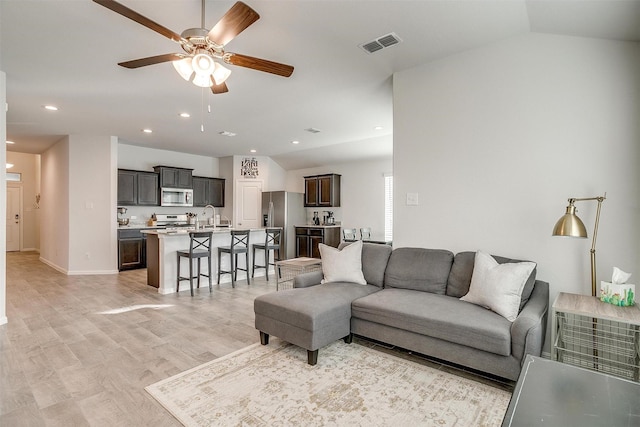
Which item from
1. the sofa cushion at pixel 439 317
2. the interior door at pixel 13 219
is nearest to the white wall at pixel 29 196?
the interior door at pixel 13 219

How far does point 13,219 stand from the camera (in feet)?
31.5

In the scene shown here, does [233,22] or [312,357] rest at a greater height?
[233,22]

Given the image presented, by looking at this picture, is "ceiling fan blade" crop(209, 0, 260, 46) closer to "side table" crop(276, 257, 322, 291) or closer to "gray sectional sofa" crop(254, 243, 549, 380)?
"gray sectional sofa" crop(254, 243, 549, 380)

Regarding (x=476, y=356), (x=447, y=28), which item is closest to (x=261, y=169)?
(x=447, y=28)

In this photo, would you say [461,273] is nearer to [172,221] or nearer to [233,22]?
[233,22]

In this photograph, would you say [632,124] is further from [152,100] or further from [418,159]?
[152,100]

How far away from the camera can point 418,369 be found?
8.45 feet

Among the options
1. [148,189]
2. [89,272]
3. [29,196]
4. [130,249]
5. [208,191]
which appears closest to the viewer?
[89,272]

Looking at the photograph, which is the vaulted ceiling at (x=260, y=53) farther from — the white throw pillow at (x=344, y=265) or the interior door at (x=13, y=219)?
the interior door at (x=13, y=219)

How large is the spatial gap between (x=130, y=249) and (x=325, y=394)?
615 centimetres

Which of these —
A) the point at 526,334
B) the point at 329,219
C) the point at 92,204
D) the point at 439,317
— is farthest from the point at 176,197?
the point at 526,334

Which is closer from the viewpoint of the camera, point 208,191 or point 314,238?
point 314,238

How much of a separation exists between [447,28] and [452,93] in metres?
0.72

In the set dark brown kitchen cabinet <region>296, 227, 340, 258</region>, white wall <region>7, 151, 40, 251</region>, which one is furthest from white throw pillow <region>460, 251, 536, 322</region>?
white wall <region>7, 151, 40, 251</region>
